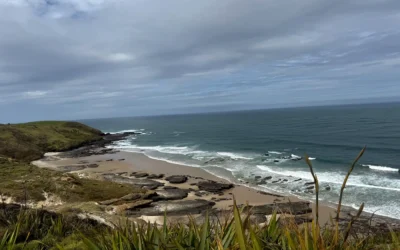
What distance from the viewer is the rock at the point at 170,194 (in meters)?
27.7

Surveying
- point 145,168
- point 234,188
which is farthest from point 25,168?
point 234,188

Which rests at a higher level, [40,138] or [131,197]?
[40,138]

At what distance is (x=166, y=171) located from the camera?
39.9 m

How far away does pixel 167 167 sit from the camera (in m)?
42.6

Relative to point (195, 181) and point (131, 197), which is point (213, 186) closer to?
point (195, 181)

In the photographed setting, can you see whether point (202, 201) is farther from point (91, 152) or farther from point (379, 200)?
point (91, 152)

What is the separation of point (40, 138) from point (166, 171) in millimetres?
42778

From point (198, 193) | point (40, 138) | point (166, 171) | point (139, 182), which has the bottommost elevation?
point (198, 193)

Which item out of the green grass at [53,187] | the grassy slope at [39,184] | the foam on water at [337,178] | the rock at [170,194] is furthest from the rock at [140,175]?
the foam on water at [337,178]

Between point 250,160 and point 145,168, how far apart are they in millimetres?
15081

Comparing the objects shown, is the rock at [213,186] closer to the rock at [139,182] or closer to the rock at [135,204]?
the rock at [139,182]

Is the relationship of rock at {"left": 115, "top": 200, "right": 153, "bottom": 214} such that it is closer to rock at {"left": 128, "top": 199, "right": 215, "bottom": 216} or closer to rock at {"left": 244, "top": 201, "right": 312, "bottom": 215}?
rock at {"left": 128, "top": 199, "right": 215, "bottom": 216}

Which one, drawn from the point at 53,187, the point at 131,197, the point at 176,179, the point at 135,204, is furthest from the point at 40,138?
the point at 135,204

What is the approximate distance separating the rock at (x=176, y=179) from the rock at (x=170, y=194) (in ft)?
11.1
